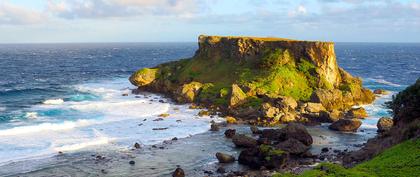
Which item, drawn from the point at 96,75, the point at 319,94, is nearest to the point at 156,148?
the point at 319,94

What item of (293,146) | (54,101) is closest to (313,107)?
(293,146)

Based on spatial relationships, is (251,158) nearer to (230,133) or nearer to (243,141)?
(243,141)

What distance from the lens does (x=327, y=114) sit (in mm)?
63031

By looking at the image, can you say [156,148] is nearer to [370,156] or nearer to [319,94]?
[370,156]

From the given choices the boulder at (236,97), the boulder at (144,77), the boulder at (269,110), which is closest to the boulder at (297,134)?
the boulder at (269,110)

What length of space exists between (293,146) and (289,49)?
118 feet

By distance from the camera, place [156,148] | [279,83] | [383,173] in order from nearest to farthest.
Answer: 1. [383,173]
2. [156,148]
3. [279,83]

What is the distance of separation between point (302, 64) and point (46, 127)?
145 ft

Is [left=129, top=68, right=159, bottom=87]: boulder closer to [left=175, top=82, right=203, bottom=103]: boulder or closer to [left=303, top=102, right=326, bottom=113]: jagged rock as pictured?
[left=175, top=82, right=203, bottom=103]: boulder

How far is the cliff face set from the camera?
7800 cm

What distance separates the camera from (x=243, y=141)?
50.0 m

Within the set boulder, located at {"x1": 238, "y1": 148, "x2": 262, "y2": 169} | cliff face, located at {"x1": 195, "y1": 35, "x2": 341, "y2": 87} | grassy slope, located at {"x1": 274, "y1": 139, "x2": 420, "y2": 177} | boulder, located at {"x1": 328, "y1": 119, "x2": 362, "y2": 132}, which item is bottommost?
boulder, located at {"x1": 238, "y1": 148, "x2": 262, "y2": 169}

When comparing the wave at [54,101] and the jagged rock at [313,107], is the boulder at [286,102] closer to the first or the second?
the jagged rock at [313,107]

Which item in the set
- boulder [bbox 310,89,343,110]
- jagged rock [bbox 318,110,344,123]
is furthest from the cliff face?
jagged rock [bbox 318,110,344,123]
